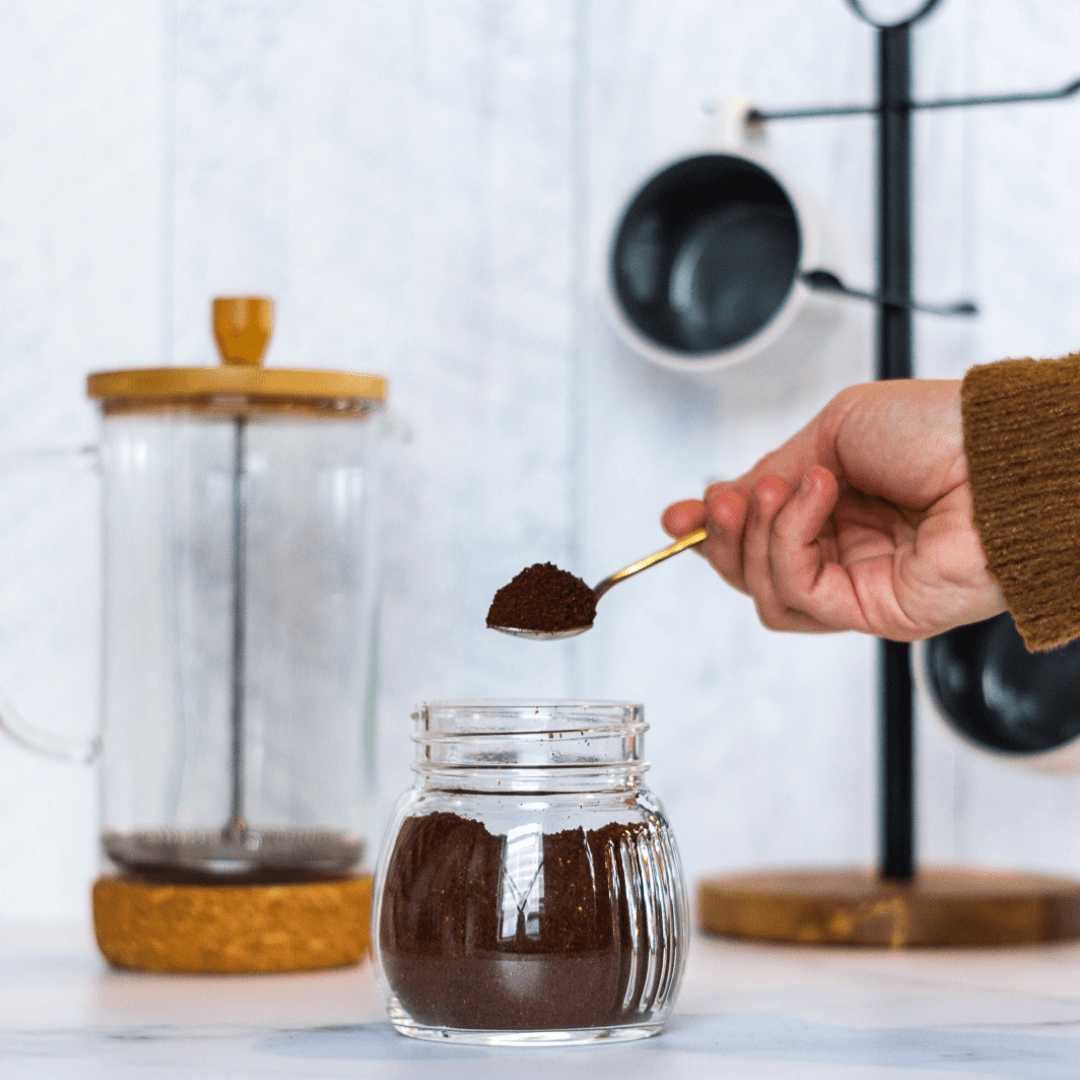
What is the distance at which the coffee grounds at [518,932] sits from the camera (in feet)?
1.98

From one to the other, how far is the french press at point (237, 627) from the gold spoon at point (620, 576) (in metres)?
0.21

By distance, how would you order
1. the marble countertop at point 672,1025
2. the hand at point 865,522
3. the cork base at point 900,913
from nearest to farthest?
the marble countertop at point 672,1025 → the hand at point 865,522 → the cork base at point 900,913

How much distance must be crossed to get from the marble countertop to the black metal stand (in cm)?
11

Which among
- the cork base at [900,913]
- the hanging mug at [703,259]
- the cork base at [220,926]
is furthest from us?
the hanging mug at [703,259]

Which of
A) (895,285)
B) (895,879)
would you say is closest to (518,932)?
(895,879)

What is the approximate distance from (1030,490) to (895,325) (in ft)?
1.11

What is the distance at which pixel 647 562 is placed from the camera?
0.71 metres

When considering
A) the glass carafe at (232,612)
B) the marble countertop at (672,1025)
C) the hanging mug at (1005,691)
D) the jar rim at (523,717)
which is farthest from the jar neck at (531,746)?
the hanging mug at (1005,691)

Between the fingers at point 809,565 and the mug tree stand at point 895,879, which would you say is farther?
the mug tree stand at point 895,879

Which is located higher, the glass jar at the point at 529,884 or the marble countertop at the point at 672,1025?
the glass jar at the point at 529,884

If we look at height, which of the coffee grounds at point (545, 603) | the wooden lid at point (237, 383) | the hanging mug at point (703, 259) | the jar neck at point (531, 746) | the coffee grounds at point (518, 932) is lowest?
the coffee grounds at point (518, 932)

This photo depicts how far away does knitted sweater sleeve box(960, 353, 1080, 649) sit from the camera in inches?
26.3

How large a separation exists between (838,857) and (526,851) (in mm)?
548

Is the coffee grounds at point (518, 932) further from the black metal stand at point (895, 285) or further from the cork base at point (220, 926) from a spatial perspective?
the black metal stand at point (895, 285)
